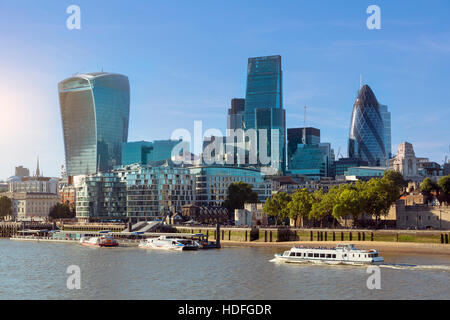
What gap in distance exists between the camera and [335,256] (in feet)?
274

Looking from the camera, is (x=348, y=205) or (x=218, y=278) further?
(x=348, y=205)

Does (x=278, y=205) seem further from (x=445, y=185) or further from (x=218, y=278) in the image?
(x=218, y=278)

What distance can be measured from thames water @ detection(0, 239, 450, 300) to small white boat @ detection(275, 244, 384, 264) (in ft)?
5.72

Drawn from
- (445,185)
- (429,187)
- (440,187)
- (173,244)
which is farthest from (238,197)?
(173,244)

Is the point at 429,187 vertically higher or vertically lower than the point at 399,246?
higher

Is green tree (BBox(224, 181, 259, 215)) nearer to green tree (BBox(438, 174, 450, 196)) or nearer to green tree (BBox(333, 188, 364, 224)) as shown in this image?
green tree (BBox(438, 174, 450, 196))

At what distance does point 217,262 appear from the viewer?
86.9 m

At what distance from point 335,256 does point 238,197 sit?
10791 centimetres

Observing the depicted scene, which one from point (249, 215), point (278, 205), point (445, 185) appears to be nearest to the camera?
point (278, 205)

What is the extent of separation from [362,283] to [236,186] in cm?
13095

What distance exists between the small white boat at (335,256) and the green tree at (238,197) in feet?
338

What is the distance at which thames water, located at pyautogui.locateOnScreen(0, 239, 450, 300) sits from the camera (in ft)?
191
